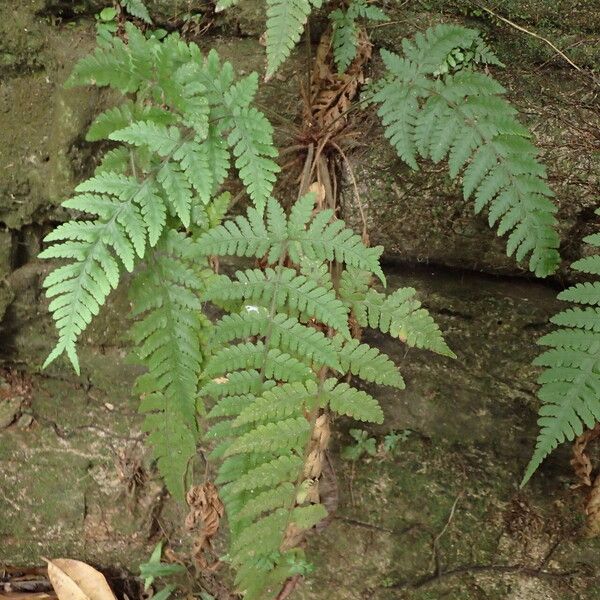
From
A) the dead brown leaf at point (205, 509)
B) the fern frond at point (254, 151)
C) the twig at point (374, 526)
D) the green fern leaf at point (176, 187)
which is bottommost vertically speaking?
the dead brown leaf at point (205, 509)

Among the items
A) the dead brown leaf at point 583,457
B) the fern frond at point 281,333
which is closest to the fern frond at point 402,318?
the fern frond at point 281,333

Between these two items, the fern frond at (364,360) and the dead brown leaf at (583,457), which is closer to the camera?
the fern frond at (364,360)

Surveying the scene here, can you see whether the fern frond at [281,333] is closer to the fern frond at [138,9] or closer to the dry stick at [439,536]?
the dry stick at [439,536]

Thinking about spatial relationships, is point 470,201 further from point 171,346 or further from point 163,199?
point 171,346

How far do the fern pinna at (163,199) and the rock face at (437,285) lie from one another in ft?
1.34

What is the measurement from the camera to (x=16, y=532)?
11.2ft

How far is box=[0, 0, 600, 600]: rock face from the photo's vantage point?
2.62 meters

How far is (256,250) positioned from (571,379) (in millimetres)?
1220

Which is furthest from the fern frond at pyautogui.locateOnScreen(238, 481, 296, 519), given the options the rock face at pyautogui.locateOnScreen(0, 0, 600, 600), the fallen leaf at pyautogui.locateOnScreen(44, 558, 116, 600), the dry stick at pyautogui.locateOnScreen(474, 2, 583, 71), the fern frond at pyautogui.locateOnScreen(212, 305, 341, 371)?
the dry stick at pyautogui.locateOnScreen(474, 2, 583, 71)

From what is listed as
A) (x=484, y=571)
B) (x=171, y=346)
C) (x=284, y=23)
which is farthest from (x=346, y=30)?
(x=484, y=571)

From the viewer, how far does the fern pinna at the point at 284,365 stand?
2.16m

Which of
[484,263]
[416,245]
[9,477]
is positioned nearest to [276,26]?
[416,245]

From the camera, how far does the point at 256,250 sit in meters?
2.44

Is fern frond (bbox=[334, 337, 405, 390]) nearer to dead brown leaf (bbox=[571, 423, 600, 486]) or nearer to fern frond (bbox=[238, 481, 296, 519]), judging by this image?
fern frond (bbox=[238, 481, 296, 519])
